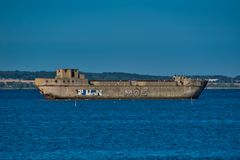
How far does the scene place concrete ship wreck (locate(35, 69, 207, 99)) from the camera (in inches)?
4368

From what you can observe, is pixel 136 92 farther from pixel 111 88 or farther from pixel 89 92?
pixel 89 92

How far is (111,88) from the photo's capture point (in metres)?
113

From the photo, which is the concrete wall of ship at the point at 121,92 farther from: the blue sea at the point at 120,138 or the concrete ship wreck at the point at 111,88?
the blue sea at the point at 120,138

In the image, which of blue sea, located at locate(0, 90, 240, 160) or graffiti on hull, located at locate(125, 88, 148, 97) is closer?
blue sea, located at locate(0, 90, 240, 160)

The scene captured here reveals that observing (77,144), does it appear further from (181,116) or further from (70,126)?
(181,116)

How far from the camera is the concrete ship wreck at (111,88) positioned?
11094cm

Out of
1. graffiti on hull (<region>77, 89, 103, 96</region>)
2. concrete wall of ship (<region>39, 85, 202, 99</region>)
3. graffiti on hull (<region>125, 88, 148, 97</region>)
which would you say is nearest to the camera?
concrete wall of ship (<region>39, 85, 202, 99</region>)

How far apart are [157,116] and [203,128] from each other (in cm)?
1750

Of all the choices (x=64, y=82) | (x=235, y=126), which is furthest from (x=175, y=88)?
(x=235, y=126)

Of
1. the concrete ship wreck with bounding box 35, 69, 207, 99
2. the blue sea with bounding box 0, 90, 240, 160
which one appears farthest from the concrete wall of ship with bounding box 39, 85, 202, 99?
the blue sea with bounding box 0, 90, 240, 160

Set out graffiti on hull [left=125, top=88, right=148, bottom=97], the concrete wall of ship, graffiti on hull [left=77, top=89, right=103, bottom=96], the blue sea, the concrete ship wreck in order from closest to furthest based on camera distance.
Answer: the blue sea
the concrete ship wreck
the concrete wall of ship
graffiti on hull [left=77, top=89, right=103, bottom=96]
graffiti on hull [left=125, top=88, right=148, bottom=97]

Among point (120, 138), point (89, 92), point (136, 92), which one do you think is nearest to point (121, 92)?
point (136, 92)

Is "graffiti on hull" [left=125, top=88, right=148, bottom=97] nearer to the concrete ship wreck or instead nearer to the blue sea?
the concrete ship wreck

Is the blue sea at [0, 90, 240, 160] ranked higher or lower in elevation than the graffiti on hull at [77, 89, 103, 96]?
lower
